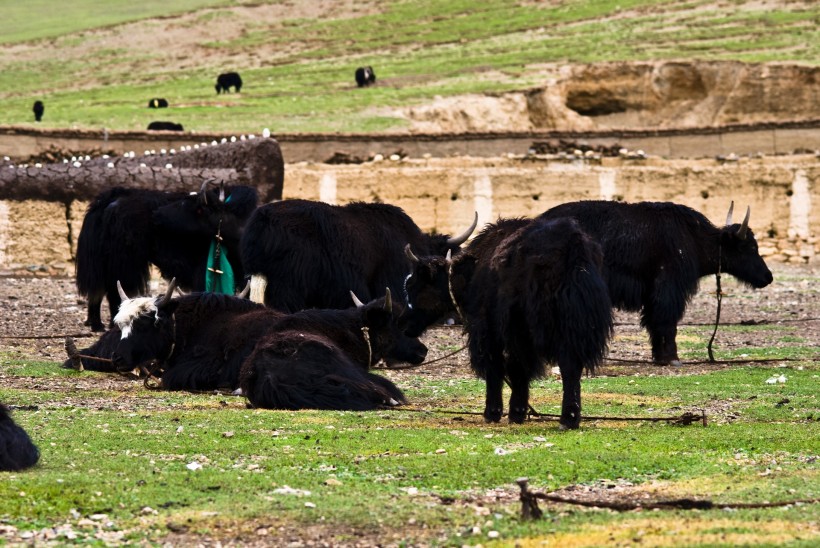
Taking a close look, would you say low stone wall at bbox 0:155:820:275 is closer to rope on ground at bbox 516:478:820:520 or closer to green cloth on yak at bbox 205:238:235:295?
green cloth on yak at bbox 205:238:235:295

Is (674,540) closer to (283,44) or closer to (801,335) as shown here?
(801,335)

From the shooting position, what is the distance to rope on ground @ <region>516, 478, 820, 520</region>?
23.4 ft

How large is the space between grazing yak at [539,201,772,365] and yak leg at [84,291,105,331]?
5.22 meters

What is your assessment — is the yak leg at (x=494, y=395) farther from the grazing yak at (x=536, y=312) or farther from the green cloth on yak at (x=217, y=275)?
the green cloth on yak at (x=217, y=275)

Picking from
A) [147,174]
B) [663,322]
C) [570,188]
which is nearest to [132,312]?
[663,322]

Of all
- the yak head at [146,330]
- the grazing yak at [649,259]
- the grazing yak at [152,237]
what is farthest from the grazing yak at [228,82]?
the yak head at [146,330]

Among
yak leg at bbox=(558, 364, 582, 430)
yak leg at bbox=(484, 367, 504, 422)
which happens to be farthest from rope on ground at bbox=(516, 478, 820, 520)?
yak leg at bbox=(484, 367, 504, 422)

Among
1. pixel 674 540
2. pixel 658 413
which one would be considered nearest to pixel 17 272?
pixel 658 413

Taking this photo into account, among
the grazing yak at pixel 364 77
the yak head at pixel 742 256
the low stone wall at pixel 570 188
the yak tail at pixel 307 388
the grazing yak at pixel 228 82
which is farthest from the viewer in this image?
the grazing yak at pixel 364 77

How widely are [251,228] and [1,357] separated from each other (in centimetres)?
258

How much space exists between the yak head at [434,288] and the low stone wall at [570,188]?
20.1 meters

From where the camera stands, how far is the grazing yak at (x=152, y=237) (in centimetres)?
1725

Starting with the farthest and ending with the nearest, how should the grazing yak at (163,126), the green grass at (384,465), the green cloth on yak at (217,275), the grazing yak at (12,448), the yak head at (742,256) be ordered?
the grazing yak at (163,126) → the green cloth on yak at (217,275) → the yak head at (742,256) → the grazing yak at (12,448) → the green grass at (384,465)

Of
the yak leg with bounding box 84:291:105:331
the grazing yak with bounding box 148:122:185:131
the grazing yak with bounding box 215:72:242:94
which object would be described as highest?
the grazing yak with bounding box 215:72:242:94
